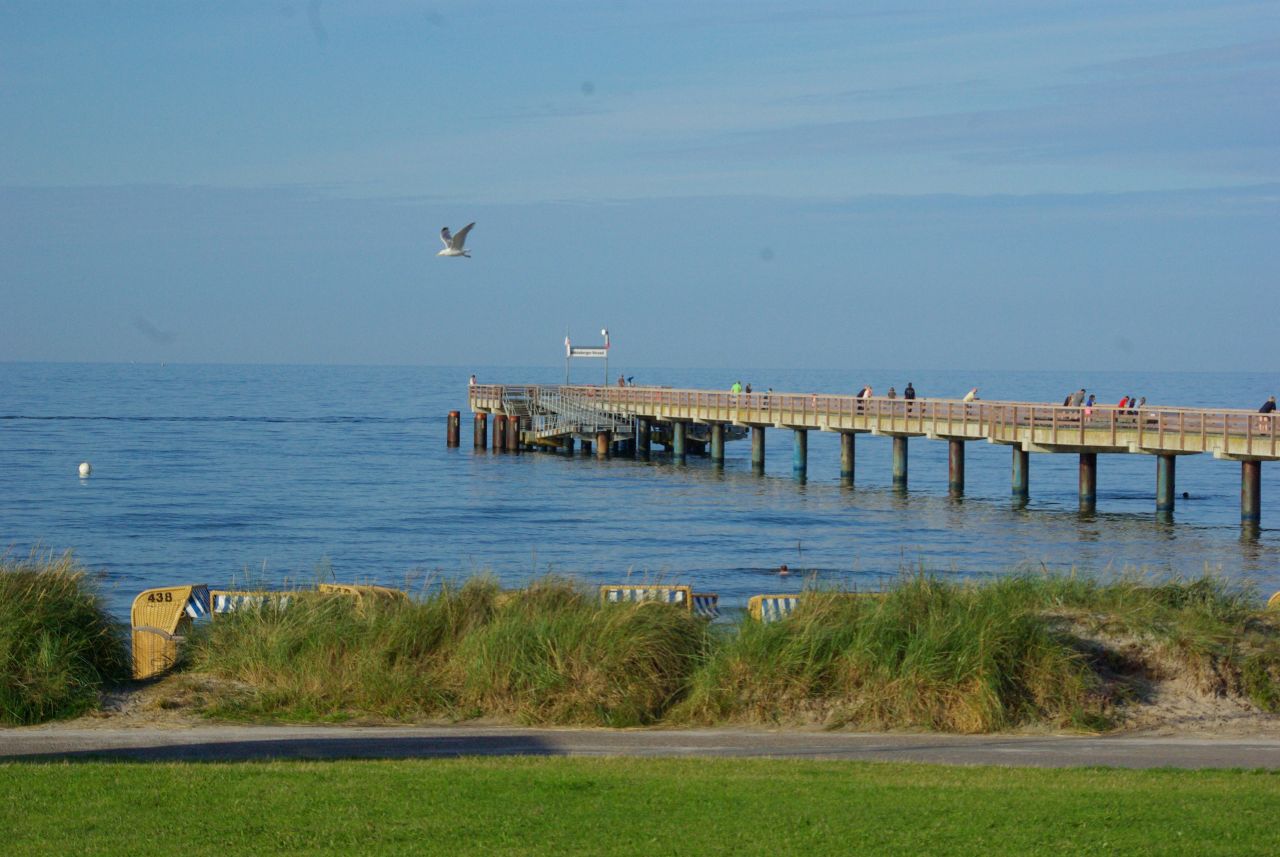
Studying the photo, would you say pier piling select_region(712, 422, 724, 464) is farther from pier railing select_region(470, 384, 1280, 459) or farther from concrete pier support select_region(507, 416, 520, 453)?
concrete pier support select_region(507, 416, 520, 453)

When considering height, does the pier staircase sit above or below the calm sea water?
above

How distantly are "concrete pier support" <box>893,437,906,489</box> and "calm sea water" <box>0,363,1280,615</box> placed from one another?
94 cm

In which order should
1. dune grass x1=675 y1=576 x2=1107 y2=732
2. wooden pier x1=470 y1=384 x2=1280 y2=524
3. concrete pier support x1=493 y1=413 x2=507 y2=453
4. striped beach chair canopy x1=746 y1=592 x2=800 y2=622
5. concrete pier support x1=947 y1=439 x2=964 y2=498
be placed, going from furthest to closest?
1. concrete pier support x1=493 y1=413 x2=507 y2=453
2. concrete pier support x1=947 y1=439 x2=964 y2=498
3. wooden pier x1=470 y1=384 x2=1280 y2=524
4. striped beach chair canopy x1=746 y1=592 x2=800 y2=622
5. dune grass x1=675 y1=576 x2=1107 y2=732

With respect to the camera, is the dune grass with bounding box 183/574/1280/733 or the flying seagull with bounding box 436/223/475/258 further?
the flying seagull with bounding box 436/223/475/258

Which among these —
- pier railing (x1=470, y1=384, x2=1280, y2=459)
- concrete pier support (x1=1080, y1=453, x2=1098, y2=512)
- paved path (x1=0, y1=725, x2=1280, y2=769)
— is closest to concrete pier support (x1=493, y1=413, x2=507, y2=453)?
pier railing (x1=470, y1=384, x2=1280, y2=459)

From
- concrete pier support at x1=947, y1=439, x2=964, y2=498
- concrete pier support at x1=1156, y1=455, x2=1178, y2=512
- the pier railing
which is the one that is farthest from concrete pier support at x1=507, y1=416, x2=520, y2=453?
concrete pier support at x1=1156, y1=455, x2=1178, y2=512

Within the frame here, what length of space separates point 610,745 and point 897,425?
40.7 metres

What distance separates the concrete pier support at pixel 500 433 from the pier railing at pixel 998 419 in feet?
15.2

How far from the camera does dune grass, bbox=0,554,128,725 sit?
44.7ft

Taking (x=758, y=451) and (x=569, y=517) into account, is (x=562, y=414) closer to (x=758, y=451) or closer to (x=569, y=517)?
(x=758, y=451)

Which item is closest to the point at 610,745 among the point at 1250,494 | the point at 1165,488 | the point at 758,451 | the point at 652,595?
the point at 652,595

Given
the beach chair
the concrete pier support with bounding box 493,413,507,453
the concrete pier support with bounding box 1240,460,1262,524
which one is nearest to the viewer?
the beach chair

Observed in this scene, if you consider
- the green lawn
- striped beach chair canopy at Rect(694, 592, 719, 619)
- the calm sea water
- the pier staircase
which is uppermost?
the pier staircase

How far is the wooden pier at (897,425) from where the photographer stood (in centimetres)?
4184
